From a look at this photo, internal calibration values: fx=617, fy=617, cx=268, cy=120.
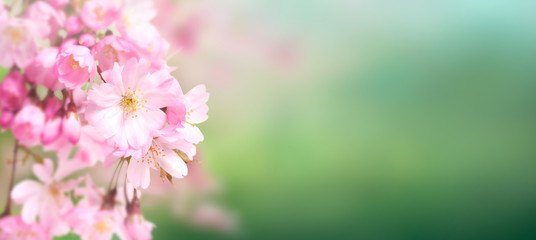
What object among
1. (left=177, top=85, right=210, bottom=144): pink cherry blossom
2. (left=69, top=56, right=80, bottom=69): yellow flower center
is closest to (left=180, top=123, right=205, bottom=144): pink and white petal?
(left=177, top=85, right=210, bottom=144): pink cherry blossom

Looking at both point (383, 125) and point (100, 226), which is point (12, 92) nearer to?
point (100, 226)

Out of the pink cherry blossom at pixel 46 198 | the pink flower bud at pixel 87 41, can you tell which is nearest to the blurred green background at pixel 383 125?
the pink cherry blossom at pixel 46 198

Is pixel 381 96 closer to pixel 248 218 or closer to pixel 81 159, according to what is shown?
pixel 248 218

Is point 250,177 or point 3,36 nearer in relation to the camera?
point 3,36

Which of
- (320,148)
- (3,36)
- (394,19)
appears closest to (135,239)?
(3,36)

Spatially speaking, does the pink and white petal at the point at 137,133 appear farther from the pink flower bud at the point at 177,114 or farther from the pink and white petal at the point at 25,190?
the pink and white petal at the point at 25,190
